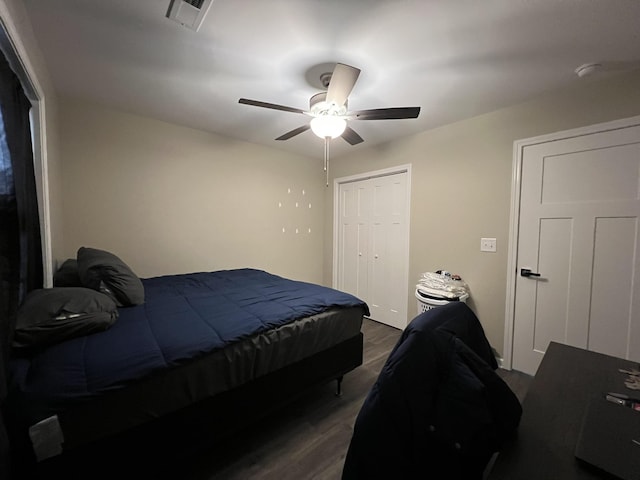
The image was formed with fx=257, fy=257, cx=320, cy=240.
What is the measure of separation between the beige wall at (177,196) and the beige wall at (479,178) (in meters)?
1.76

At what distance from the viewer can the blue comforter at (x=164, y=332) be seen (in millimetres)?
987

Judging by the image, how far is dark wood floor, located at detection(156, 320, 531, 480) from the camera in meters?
1.39

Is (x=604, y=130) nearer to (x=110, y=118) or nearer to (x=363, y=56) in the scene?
(x=363, y=56)

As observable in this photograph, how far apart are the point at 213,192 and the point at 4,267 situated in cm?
229

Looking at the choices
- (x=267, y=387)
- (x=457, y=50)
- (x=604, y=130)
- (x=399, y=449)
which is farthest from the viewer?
(x=604, y=130)

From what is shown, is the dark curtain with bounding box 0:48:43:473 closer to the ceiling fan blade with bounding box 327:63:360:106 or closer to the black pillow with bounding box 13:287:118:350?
the black pillow with bounding box 13:287:118:350

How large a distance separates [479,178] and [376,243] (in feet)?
4.85

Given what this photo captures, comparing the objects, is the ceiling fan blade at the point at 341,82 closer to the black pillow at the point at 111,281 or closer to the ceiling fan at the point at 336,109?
the ceiling fan at the point at 336,109

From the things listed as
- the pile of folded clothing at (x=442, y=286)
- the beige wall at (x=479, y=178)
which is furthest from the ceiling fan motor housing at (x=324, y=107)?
the pile of folded clothing at (x=442, y=286)

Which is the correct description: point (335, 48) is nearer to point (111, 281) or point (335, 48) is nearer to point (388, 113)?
point (388, 113)

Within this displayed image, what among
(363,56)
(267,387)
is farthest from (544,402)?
(363,56)

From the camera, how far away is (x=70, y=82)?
2.11m

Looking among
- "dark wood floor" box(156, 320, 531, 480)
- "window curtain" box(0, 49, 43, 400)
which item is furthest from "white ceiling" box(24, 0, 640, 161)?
"dark wood floor" box(156, 320, 531, 480)

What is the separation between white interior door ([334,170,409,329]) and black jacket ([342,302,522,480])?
8.50 ft
